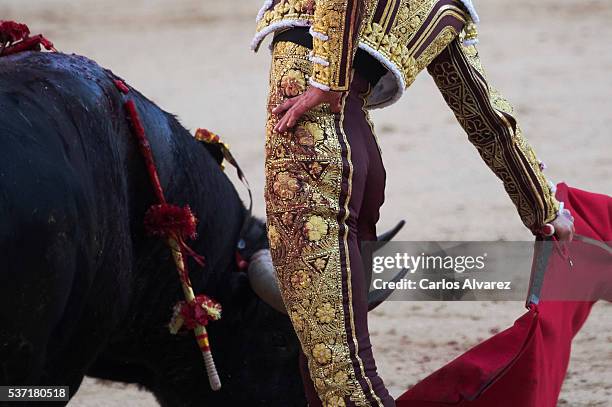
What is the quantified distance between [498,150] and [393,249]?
1.65 feet

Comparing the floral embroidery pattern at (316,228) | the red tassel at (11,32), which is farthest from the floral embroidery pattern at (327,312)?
the red tassel at (11,32)

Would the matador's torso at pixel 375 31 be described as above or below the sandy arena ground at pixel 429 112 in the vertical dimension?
below

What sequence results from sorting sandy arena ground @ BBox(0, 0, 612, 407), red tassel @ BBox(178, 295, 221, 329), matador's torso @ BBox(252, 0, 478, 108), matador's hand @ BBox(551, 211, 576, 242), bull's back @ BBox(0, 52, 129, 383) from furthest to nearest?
1. sandy arena ground @ BBox(0, 0, 612, 407)
2. matador's hand @ BBox(551, 211, 576, 242)
3. red tassel @ BBox(178, 295, 221, 329)
4. matador's torso @ BBox(252, 0, 478, 108)
5. bull's back @ BBox(0, 52, 129, 383)

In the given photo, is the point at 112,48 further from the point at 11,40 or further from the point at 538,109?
the point at 11,40

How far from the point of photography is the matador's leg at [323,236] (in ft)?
8.03

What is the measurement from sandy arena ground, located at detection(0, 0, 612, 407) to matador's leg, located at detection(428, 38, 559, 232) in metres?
1.04

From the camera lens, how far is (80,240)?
2.42 metres

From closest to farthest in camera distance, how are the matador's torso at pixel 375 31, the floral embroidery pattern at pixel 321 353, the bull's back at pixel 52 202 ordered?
the bull's back at pixel 52 202
the matador's torso at pixel 375 31
the floral embroidery pattern at pixel 321 353

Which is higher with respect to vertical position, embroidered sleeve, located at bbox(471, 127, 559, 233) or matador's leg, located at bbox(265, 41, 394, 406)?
embroidered sleeve, located at bbox(471, 127, 559, 233)

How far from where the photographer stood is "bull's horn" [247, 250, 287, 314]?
2.91m

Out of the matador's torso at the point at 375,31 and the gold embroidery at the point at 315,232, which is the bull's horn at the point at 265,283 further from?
the matador's torso at the point at 375,31

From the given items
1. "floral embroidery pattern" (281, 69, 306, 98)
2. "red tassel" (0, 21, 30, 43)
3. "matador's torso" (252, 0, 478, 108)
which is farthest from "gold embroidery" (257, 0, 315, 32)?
"red tassel" (0, 21, 30, 43)

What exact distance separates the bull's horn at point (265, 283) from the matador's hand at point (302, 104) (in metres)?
0.55

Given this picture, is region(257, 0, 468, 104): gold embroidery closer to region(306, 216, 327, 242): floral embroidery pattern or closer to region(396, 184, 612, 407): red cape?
region(306, 216, 327, 242): floral embroidery pattern
